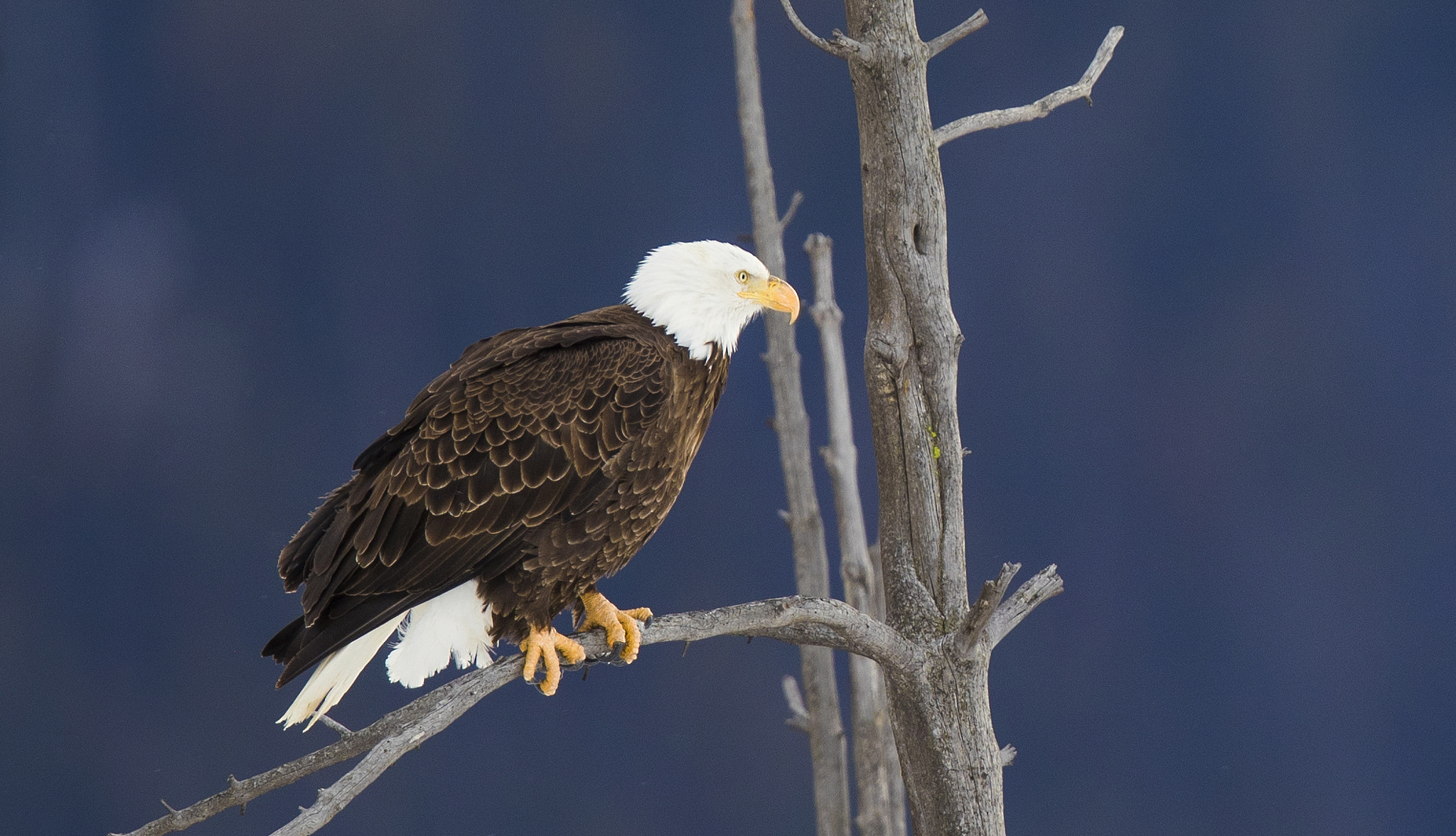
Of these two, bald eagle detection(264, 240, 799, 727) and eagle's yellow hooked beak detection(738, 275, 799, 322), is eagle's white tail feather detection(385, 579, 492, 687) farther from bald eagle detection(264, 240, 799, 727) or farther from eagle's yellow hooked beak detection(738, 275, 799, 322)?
eagle's yellow hooked beak detection(738, 275, 799, 322)

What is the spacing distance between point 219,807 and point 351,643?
64 cm

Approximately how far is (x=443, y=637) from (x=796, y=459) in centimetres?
158

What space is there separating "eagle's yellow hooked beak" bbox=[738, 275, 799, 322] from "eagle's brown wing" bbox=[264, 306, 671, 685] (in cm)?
26

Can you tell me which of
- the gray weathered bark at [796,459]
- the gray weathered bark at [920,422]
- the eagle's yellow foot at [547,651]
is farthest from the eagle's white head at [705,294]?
the gray weathered bark at [796,459]

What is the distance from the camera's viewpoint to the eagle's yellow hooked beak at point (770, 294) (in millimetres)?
2752

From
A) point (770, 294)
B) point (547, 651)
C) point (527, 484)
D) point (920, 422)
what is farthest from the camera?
point (920, 422)

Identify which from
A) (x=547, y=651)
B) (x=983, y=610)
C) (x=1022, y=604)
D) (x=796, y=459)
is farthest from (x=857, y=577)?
(x=547, y=651)

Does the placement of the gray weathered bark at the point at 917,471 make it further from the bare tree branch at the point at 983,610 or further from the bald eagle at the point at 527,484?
the bald eagle at the point at 527,484

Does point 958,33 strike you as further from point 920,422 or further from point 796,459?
point 796,459

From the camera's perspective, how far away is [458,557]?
8.37ft

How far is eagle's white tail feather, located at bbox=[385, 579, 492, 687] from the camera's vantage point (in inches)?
108

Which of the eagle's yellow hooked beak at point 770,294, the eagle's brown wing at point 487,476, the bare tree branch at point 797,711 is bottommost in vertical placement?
the bare tree branch at point 797,711

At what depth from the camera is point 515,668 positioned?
2428 millimetres

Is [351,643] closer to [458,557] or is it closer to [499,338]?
[458,557]
